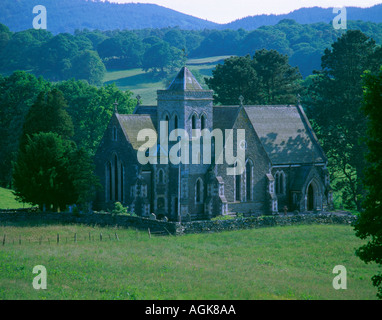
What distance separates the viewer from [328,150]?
2589 inches

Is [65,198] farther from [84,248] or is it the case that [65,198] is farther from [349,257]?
[349,257]

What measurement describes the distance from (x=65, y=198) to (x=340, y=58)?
30.9m

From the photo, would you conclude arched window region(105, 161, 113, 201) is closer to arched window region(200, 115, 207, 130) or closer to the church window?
the church window

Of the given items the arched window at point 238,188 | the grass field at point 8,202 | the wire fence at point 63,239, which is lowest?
the wire fence at point 63,239

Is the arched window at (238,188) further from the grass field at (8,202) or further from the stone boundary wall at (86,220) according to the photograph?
the grass field at (8,202)

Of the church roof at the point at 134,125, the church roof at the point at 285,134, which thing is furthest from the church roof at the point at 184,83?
the church roof at the point at 285,134

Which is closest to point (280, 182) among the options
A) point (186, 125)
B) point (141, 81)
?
point (186, 125)

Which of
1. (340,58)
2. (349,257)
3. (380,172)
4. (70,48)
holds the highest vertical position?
(70,48)

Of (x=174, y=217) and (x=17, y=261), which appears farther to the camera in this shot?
(x=174, y=217)

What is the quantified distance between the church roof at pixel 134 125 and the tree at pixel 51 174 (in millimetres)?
4439

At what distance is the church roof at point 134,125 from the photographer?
5500 centimetres

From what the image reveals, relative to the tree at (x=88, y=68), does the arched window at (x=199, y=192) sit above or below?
below

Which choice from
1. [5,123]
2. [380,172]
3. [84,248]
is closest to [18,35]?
[5,123]

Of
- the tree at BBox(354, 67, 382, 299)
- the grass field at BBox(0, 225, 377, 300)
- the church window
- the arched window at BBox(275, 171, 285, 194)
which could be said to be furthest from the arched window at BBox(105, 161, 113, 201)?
the tree at BBox(354, 67, 382, 299)
